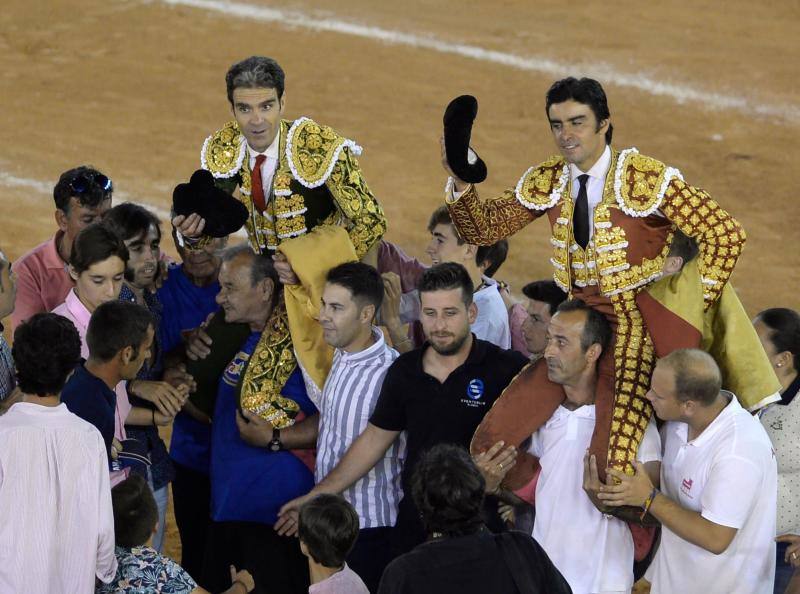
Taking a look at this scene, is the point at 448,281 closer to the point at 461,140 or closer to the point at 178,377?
the point at 461,140

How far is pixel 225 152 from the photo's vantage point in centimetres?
683

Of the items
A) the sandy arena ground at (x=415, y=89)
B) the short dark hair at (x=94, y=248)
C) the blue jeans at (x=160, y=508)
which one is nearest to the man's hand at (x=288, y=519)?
the blue jeans at (x=160, y=508)

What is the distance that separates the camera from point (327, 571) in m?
5.27

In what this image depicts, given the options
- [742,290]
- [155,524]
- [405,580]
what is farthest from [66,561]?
[742,290]

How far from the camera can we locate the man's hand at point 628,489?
5.68 m

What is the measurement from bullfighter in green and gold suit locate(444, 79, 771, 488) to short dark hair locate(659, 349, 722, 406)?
292 mm

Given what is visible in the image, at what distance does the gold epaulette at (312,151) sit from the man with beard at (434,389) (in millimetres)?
791

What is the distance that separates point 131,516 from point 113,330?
0.80 meters

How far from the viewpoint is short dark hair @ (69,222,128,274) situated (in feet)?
20.8

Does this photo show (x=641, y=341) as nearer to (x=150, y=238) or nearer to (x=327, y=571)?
(x=327, y=571)

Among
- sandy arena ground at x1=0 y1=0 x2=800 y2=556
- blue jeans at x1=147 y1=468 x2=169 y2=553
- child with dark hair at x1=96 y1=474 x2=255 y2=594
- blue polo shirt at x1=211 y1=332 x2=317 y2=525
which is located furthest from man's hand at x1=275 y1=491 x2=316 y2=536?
sandy arena ground at x1=0 y1=0 x2=800 y2=556

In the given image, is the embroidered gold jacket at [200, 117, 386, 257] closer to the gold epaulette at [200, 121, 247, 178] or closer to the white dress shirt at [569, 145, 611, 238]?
the gold epaulette at [200, 121, 247, 178]

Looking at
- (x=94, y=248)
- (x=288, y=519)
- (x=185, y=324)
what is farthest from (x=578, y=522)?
(x=94, y=248)

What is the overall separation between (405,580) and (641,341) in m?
1.85
